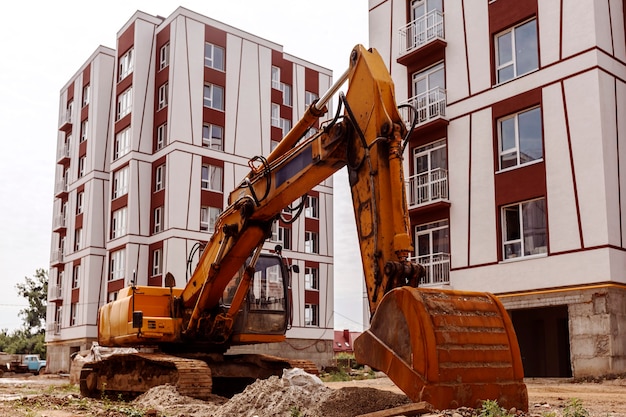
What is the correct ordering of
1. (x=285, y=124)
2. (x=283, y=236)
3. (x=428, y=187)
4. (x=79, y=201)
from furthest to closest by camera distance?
(x=79, y=201)
(x=285, y=124)
(x=283, y=236)
(x=428, y=187)

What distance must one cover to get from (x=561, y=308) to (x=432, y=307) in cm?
1981

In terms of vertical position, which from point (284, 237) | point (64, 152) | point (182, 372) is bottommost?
point (182, 372)

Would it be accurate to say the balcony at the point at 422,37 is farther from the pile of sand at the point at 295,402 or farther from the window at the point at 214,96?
the pile of sand at the point at 295,402

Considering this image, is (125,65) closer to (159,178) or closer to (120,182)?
(120,182)

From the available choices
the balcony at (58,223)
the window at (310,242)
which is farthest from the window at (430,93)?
the balcony at (58,223)

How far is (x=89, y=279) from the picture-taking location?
155 ft

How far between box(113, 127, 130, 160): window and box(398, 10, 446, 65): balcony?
21552mm

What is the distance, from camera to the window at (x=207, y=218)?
42.2 m

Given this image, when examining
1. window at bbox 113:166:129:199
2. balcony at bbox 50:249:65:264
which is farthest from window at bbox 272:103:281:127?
balcony at bbox 50:249:65:264

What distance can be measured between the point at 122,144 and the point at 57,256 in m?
13.4

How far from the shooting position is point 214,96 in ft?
144

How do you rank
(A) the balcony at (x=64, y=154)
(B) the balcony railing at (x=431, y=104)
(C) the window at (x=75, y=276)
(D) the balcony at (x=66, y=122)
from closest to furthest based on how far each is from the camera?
(B) the balcony railing at (x=431, y=104), (C) the window at (x=75, y=276), (A) the balcony at (x=64, y=154), (D) the balcony at (x=66, y=122)

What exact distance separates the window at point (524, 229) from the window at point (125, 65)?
29.1m

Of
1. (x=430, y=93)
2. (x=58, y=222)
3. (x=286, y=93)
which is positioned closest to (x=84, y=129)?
(x=58, y=222)
